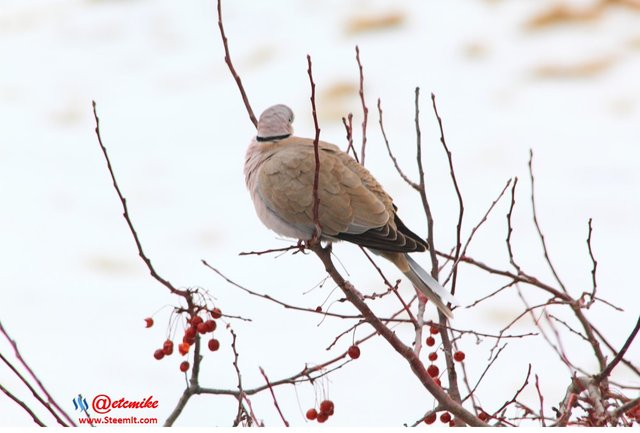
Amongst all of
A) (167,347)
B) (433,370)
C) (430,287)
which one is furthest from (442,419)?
(167,347)

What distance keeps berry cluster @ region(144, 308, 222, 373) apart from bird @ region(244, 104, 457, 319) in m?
0.51

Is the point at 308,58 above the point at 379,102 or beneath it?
beneath

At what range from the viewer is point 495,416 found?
1726 millimetres

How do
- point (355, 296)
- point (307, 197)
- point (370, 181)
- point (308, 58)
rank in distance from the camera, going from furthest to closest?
1. point (370, 181)
2. point (307, 197)
3. point (355, 296)
4. point (308, 58)

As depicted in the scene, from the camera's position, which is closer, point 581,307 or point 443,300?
point 581,307

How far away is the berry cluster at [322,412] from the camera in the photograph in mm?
2092

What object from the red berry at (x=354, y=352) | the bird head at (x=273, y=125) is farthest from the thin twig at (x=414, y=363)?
the bird head at (x=273, y=125)

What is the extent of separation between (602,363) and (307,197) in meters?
1.04

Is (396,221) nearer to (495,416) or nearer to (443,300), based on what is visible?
(443,300)

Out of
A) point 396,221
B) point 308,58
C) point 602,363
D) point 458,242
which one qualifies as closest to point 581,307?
point 602,363

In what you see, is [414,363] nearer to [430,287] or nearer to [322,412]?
[322,412]

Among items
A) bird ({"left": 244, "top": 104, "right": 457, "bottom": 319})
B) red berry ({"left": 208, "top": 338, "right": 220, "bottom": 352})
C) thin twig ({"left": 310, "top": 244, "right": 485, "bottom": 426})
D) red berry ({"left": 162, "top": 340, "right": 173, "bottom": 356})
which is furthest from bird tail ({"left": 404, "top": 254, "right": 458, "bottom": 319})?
red berry ({"left": 162, "top": 340, "right": 173, "bottom": 356})

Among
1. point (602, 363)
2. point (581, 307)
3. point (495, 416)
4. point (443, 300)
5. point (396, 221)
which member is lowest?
point (495, 416)

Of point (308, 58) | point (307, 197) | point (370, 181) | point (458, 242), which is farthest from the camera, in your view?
point (370, 181)
